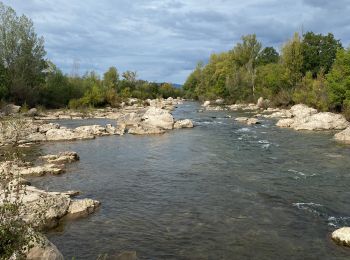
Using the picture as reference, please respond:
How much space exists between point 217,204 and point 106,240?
19.6ft

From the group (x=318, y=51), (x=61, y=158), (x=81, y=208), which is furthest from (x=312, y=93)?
(x=81, y=208)

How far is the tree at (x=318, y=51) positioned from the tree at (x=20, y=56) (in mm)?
53300

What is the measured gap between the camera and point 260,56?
123 m

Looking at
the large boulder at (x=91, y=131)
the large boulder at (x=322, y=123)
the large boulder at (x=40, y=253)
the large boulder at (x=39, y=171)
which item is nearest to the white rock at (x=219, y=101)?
the large boulder at (x=322, y=123)

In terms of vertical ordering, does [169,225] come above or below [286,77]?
below

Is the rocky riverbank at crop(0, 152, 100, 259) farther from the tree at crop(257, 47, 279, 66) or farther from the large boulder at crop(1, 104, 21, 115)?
the tree at crop(257, 47, 279, 66)

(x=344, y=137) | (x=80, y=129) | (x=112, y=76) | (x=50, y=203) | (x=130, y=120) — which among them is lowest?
(x=50, y=203)

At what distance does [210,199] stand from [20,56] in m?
62.4

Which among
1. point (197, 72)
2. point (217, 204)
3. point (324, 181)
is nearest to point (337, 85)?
point (324, 181)

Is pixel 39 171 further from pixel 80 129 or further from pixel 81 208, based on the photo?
pixel 80 129

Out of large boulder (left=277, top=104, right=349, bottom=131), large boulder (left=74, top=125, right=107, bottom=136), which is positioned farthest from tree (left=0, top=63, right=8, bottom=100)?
large boulder (left=277, top=104, right=349, bottom=131)

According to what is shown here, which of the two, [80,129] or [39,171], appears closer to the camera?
[39,171]

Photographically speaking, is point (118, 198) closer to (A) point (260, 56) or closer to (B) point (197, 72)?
(A) point (260, 56)

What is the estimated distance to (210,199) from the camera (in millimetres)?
18391
